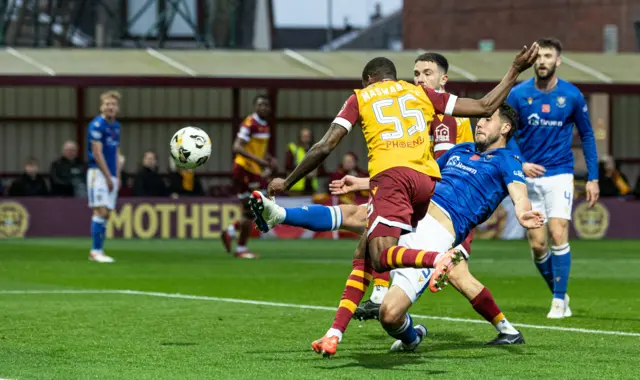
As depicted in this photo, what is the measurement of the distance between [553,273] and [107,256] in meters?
8.89

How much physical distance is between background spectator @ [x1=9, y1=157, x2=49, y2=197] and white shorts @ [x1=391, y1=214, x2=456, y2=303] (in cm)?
1786

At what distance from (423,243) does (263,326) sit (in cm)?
205

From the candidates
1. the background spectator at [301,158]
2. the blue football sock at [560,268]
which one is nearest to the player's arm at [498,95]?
the blue football sock at [560,268]

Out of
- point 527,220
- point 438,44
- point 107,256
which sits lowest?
point 107,256

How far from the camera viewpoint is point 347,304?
8422 millimetres

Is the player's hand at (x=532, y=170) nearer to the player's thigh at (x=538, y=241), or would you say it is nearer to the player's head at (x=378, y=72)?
the player's thigh at (x=538, y=241)

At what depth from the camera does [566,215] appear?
38.1 feet

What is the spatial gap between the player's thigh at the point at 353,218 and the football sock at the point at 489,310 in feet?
2.96

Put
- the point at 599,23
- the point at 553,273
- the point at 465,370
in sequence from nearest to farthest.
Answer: the point at 465,370, the point at 553,273, the point at 599,23

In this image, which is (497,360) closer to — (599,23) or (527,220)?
(527,220)

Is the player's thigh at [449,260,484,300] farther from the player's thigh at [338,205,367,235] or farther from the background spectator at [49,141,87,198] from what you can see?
the background spectator at [49,141,87,198]

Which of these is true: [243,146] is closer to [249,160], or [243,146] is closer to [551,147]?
[249,160]

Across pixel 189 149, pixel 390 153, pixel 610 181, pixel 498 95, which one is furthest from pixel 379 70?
pixel 610 181

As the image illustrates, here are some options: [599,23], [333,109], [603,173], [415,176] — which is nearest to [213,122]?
[333,109]
